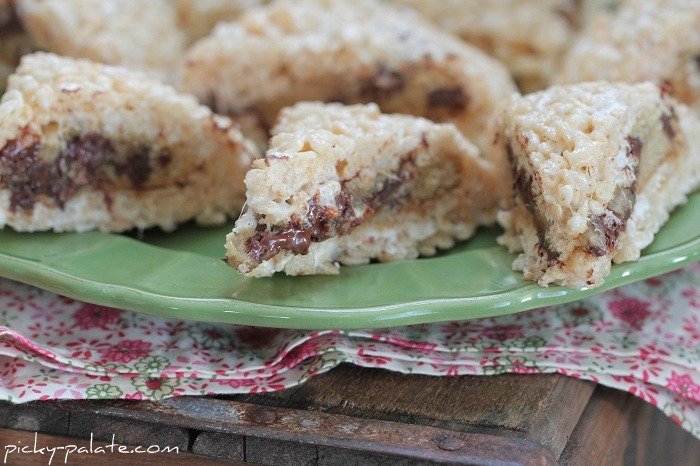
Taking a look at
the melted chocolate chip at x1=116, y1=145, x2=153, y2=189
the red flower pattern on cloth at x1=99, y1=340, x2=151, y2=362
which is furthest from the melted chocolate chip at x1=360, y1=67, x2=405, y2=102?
the red flower pattern on cloth at x1=99, y1=340, x2=151, y2=362

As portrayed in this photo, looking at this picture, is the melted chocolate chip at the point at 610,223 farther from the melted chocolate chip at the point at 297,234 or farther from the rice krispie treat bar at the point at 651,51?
the rice krispie treat bar at the point at 651,51

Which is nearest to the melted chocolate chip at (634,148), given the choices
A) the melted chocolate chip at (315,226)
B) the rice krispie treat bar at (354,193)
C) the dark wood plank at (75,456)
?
the rice krispie treat bar at (354,193)

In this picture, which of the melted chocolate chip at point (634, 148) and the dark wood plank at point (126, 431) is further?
the melted chocolate chip at point (634, 148)

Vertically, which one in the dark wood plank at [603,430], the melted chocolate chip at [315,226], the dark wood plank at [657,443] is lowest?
the dark wood plank at [657,443]

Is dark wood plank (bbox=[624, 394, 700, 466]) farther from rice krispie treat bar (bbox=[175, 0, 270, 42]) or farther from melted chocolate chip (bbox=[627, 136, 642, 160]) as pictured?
rice krispie treat bar (bbox=[175, 0, 270, 42])

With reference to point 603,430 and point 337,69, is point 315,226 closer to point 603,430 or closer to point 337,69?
point 603,430
